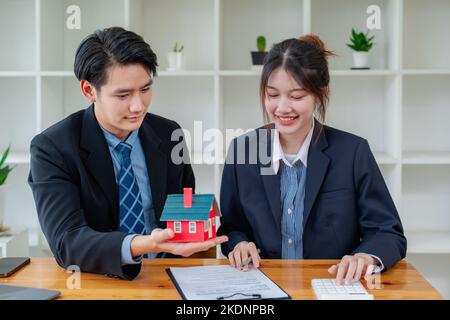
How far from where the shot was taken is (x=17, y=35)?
331cm

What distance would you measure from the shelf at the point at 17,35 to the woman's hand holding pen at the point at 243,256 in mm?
2127

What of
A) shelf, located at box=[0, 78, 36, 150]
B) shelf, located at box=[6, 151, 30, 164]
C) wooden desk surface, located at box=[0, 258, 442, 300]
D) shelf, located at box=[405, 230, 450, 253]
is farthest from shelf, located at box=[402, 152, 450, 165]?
shelf, located at box=[0, 78, 36, 150]

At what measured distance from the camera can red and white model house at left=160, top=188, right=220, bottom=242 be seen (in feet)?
4.91

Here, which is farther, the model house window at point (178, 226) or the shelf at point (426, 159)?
the shelf at point (426, 159)

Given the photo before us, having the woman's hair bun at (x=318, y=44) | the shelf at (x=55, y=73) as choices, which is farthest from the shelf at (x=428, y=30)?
the shelf at (x=55, y=73)

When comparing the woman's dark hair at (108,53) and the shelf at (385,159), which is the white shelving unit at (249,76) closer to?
the shelf at (385,159)

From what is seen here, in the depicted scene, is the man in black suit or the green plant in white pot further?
the green plant in white pot

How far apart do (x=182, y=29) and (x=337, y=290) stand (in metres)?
2.18

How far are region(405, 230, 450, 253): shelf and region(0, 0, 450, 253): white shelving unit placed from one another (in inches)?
0.6

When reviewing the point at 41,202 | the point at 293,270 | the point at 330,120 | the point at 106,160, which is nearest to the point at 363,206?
the point at 293,270

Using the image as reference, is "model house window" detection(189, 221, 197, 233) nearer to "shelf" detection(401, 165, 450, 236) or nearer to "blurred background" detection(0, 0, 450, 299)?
"blurred background" detection(0, 0, 450, 299)

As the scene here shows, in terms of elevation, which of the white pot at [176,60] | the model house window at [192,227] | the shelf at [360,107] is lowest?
the model house window at [192,227]

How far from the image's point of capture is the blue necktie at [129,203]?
1798mm

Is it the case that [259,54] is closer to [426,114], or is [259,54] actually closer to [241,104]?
[241,104]
